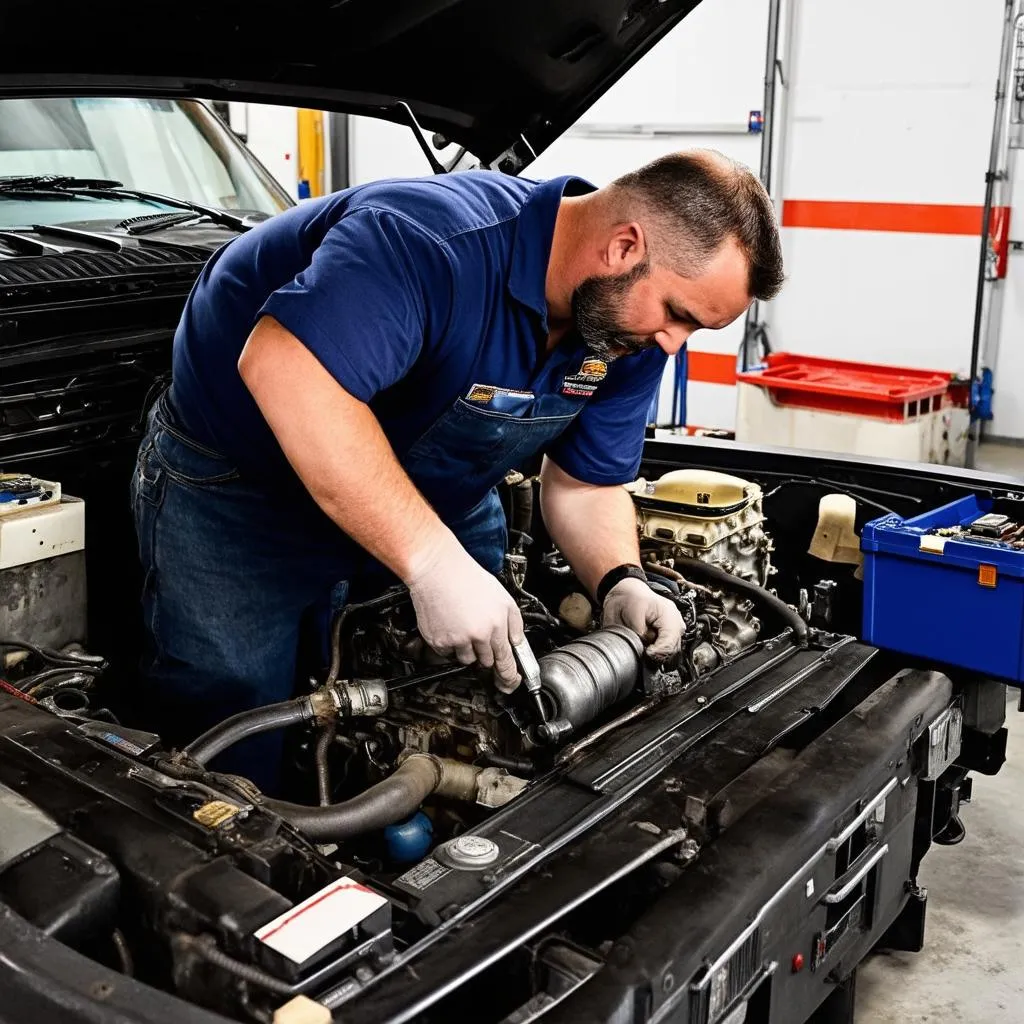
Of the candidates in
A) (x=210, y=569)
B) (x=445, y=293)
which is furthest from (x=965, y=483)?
(x=210, y=569)

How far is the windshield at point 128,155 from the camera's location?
8.23 feet

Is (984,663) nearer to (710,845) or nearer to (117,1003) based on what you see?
(710,845)

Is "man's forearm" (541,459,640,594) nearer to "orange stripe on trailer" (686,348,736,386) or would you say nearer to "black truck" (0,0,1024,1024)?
"black truck" (0,0,1024,1024)

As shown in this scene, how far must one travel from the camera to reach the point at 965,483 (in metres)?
2.57

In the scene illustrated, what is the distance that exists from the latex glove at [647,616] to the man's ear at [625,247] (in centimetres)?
60

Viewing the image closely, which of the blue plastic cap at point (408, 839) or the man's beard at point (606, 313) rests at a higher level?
the man's beard at point (606, 313)

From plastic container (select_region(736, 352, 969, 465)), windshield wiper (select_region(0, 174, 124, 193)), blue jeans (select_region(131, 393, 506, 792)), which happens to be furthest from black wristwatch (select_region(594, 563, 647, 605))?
plastic container (select_region(736, 352, 969, 465))

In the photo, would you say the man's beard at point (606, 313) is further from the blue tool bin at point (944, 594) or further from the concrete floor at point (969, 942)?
the concrete floor at point (969, 942)

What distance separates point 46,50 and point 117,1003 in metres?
1.48

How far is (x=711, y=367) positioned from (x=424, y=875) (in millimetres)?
6042

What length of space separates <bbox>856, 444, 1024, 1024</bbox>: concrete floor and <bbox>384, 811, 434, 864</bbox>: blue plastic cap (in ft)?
3.23

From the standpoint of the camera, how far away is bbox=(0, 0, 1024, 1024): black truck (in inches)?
49.3

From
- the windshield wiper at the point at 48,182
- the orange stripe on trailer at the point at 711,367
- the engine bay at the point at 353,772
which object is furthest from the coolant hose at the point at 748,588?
the orange stripe on trailer at the point at 711,367

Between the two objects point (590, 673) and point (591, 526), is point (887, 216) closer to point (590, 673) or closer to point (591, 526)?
point (591, 526)
